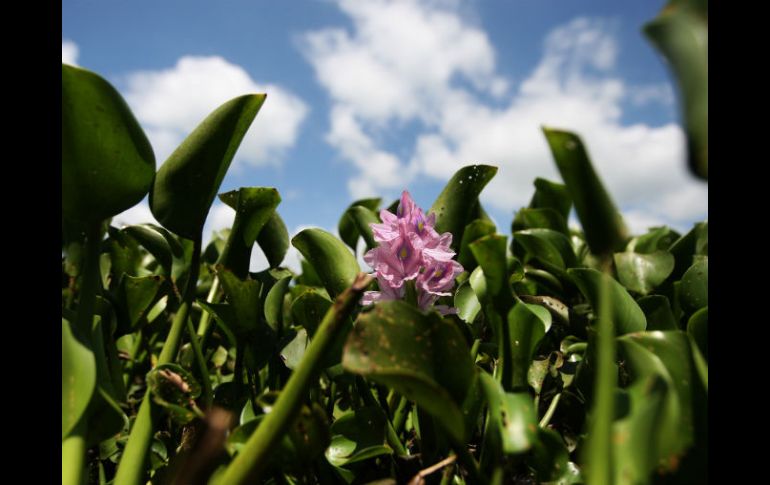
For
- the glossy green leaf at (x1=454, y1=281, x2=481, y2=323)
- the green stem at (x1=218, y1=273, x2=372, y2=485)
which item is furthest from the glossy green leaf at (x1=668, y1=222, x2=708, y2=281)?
the green stem at (x1=218, y1=273, x2=372, y2=485)

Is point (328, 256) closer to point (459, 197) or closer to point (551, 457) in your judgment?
point (459, 197)

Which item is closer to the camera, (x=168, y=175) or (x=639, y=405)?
(x=639, y=405)

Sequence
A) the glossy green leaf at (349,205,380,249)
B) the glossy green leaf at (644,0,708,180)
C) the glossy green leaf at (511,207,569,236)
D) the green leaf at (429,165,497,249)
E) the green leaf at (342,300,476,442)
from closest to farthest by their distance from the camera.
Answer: the glossy green leaf at (644,0,708,180) < the green leaf at (342,300,476,442) < the green leaf at (429,165,497,249) < the glossy green leaf at (349,205,380,249) < the glossy green leaf at (511,207,569,236)

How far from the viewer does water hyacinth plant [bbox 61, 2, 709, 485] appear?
446 millimetres

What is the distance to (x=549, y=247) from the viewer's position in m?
1.13

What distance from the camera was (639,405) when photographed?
41 centimetres

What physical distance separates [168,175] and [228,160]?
0.24 feet

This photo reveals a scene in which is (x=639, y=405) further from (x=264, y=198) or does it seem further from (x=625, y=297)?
(x=264, y=198)

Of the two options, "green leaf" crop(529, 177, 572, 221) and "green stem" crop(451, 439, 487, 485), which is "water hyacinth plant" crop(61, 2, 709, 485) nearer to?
"green stem" crop(451, 439, 487, 485)

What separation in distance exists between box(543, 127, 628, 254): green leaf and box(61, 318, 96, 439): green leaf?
17.9 inches

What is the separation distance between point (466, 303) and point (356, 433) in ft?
0.99

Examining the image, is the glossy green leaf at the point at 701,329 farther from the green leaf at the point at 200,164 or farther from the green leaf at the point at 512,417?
the green leaf at the point at 200,164
